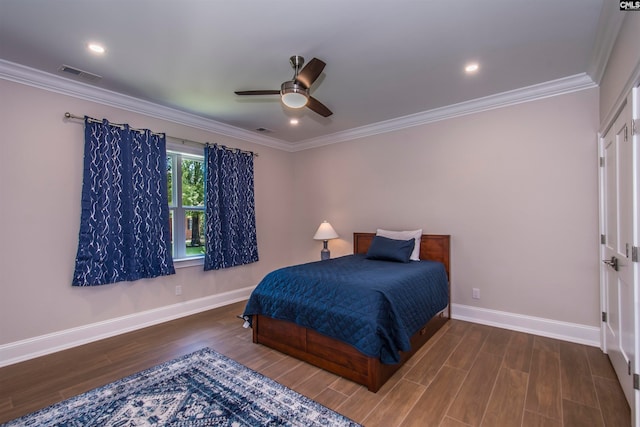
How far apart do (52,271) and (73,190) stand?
2.76 feet

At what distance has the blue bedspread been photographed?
88.3 inches

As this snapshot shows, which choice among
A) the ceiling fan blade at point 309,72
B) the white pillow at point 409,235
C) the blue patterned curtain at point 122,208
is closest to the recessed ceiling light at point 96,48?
the blue patterned curtain at point 122,208

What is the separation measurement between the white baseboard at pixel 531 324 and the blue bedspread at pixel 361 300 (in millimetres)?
537

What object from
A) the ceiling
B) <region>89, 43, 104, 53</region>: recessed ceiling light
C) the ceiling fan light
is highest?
the ceiling

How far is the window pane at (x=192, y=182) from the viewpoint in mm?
4203

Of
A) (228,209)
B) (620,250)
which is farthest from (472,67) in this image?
(228,209)

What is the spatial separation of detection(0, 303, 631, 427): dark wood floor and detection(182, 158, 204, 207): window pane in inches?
70.7

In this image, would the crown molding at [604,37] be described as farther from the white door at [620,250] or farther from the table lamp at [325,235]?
the table lamp at [325,235]

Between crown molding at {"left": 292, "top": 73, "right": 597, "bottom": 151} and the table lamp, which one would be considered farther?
the table lamp

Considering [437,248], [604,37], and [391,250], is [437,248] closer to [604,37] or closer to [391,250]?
[391,250]

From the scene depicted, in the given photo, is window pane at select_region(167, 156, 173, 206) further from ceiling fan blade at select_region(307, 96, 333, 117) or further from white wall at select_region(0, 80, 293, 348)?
ceiling fan blade at select_region(307, 96, 333, 117)

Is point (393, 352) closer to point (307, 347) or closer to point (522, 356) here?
point (307, 347)

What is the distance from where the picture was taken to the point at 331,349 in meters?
2.49

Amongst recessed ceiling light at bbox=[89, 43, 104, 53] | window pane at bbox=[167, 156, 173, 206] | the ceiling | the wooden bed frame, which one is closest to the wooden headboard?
the wooden bed frame
